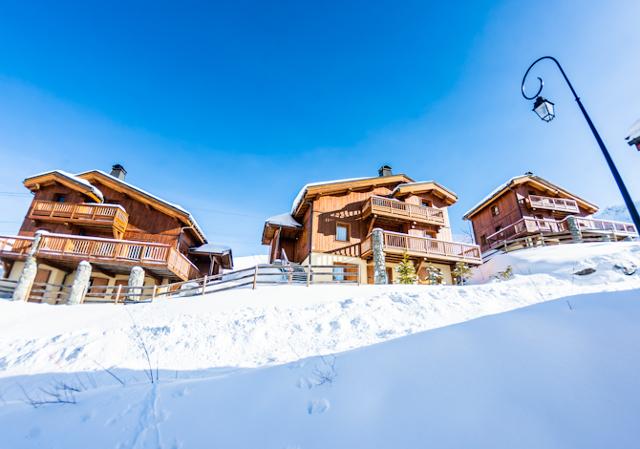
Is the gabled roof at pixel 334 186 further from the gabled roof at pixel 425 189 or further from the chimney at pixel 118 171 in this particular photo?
the chimney at pixel 118 171

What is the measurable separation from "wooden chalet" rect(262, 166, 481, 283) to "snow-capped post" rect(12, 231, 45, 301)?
12.5 m

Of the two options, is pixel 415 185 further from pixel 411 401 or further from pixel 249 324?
pixel 411 401

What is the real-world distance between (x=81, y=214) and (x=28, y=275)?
4.79m

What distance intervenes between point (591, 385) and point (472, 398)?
120 centimetres

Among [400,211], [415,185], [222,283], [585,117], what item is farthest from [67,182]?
[585,117]

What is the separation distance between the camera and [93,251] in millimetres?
16188

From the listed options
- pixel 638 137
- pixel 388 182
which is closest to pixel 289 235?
pixel 388 182

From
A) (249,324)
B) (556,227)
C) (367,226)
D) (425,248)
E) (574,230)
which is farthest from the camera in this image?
(556,227)

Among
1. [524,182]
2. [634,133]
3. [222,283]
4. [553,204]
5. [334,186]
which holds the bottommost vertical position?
[222,283]

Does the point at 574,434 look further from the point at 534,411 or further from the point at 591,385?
the point at 591,385

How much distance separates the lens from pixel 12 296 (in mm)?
15008

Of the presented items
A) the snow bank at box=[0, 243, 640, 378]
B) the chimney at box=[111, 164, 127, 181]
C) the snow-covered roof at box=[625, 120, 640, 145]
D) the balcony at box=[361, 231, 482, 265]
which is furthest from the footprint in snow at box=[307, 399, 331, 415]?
the chimney at box=[111, 164, 127, 181]

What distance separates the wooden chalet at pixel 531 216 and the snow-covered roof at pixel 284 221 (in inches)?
594

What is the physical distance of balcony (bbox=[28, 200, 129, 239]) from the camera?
735 inches
